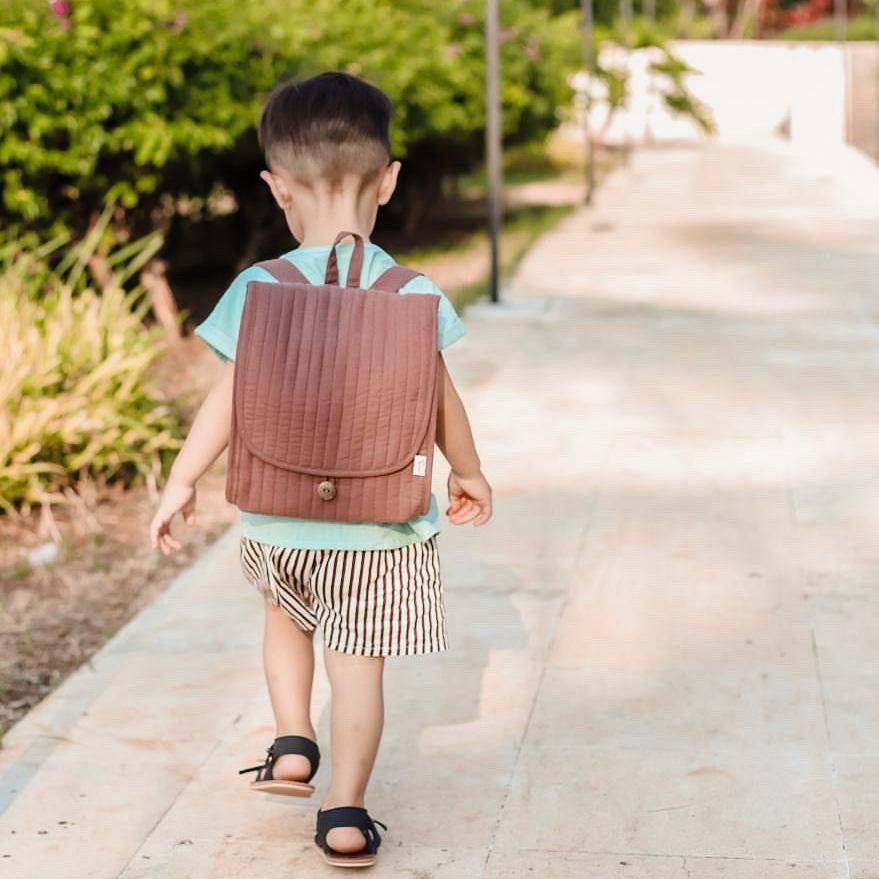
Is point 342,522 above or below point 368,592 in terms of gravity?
above

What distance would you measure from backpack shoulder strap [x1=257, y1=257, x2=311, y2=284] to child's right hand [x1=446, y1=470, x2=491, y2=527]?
16.4 inches

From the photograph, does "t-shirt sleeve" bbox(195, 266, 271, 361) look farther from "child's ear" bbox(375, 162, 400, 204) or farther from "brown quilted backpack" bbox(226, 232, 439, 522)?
"child's ear" bbox(375, 162, 400, 204)

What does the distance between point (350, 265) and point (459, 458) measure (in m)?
0.37

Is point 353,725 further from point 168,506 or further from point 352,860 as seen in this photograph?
point 168,506

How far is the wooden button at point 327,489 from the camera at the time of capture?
8.29 ft

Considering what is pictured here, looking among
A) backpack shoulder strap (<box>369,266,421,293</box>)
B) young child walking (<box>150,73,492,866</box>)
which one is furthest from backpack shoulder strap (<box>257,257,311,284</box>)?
backpack shoulder strap (<box>369,266,421,293</box>)

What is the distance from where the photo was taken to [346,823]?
2652mm

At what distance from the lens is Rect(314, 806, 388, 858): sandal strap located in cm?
265

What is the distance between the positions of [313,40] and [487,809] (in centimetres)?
564

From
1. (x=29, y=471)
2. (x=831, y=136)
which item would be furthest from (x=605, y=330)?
(x=831, y=136)

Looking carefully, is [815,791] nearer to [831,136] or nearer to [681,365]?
[681,365]

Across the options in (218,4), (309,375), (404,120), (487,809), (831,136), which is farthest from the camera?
(831,136)

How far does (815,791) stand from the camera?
2936 millimetres

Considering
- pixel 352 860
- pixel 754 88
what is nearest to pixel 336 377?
pixel 352 860
